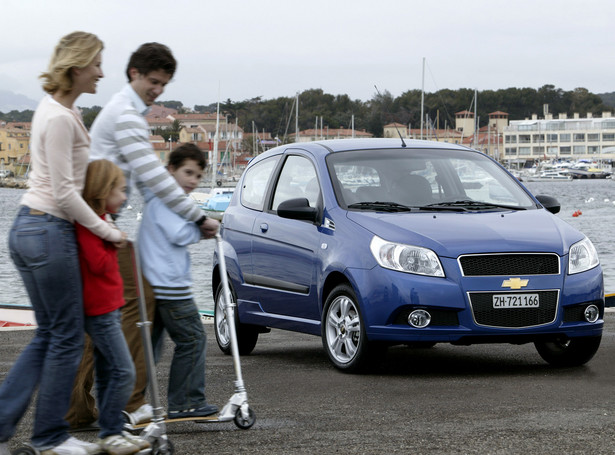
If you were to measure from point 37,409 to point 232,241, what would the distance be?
496 cm

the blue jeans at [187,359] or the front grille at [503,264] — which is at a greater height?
the front grille at [503,264]

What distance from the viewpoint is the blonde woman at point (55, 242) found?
16.4 ft

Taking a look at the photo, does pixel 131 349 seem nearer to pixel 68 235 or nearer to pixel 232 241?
pixel 68 235

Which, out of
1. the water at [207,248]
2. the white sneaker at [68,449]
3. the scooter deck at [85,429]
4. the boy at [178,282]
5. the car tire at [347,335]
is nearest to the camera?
the white sneaker at [68,449]

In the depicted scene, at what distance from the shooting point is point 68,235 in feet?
16.6

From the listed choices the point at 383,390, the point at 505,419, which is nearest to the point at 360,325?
the point at 383,390

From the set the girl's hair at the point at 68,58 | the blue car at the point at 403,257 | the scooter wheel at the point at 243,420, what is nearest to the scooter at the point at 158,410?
the scooter wheel at the point at 243,420

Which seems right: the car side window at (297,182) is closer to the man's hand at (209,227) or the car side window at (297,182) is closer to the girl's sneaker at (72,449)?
the man's hand at (209,227)

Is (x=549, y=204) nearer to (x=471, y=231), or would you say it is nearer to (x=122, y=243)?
(x=471, y=231)

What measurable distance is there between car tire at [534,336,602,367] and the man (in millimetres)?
3582

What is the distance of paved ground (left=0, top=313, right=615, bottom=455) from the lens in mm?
5696

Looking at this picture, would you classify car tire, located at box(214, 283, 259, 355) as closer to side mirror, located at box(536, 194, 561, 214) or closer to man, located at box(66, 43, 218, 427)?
side mirror, located at box(536, 194, 561, 214)

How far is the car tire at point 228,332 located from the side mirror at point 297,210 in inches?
56.7

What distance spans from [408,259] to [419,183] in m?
1.24
